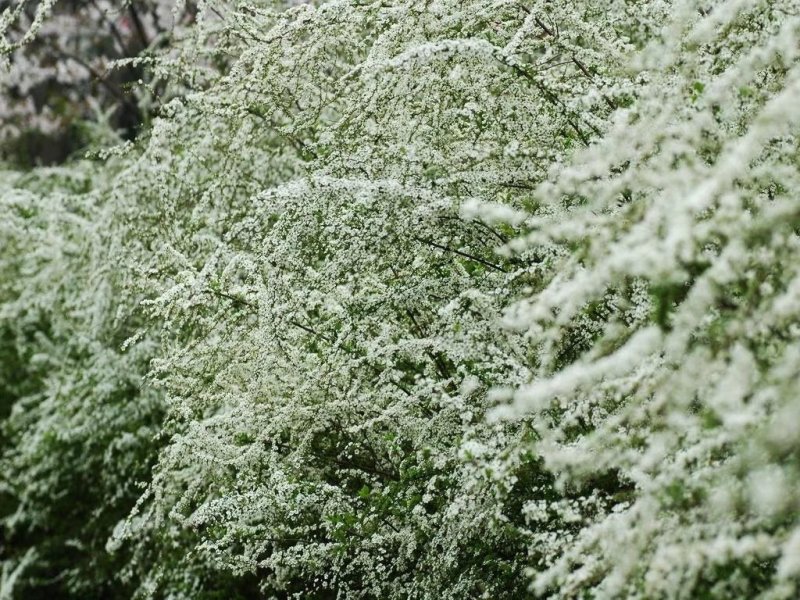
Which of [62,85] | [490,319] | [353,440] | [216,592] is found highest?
[62,85]

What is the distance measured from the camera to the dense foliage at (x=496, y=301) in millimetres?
1460

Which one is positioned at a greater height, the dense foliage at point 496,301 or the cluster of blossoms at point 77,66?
the cluster of blossoms at point 77,66

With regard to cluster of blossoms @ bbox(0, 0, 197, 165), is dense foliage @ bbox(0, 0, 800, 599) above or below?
below

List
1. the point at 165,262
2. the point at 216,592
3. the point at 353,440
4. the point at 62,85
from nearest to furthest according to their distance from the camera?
the point at 353,440 < the point at 165,262 < the point at 216,592 < the point at 62,85

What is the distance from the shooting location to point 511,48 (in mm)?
2471

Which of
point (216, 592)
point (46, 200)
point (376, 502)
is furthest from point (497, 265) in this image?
point (46, 200)

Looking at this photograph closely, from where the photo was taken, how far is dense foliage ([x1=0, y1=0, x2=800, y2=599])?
57.5 inches

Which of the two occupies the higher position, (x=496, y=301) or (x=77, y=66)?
(x=77, y=66)

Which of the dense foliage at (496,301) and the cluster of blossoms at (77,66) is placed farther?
the cluster of blossoms at (77,66)

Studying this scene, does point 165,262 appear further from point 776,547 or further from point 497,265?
point 776,547

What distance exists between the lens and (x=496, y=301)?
8.61 ft

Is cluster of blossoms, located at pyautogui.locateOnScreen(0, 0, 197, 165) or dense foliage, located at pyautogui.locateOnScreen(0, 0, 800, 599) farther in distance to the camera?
cluster of blossoms, located at pyautogui.locateOnScreen(0, 0, 197, 165)

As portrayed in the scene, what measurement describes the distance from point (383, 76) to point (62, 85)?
32.6 feet

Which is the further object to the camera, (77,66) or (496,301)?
(77,66)
